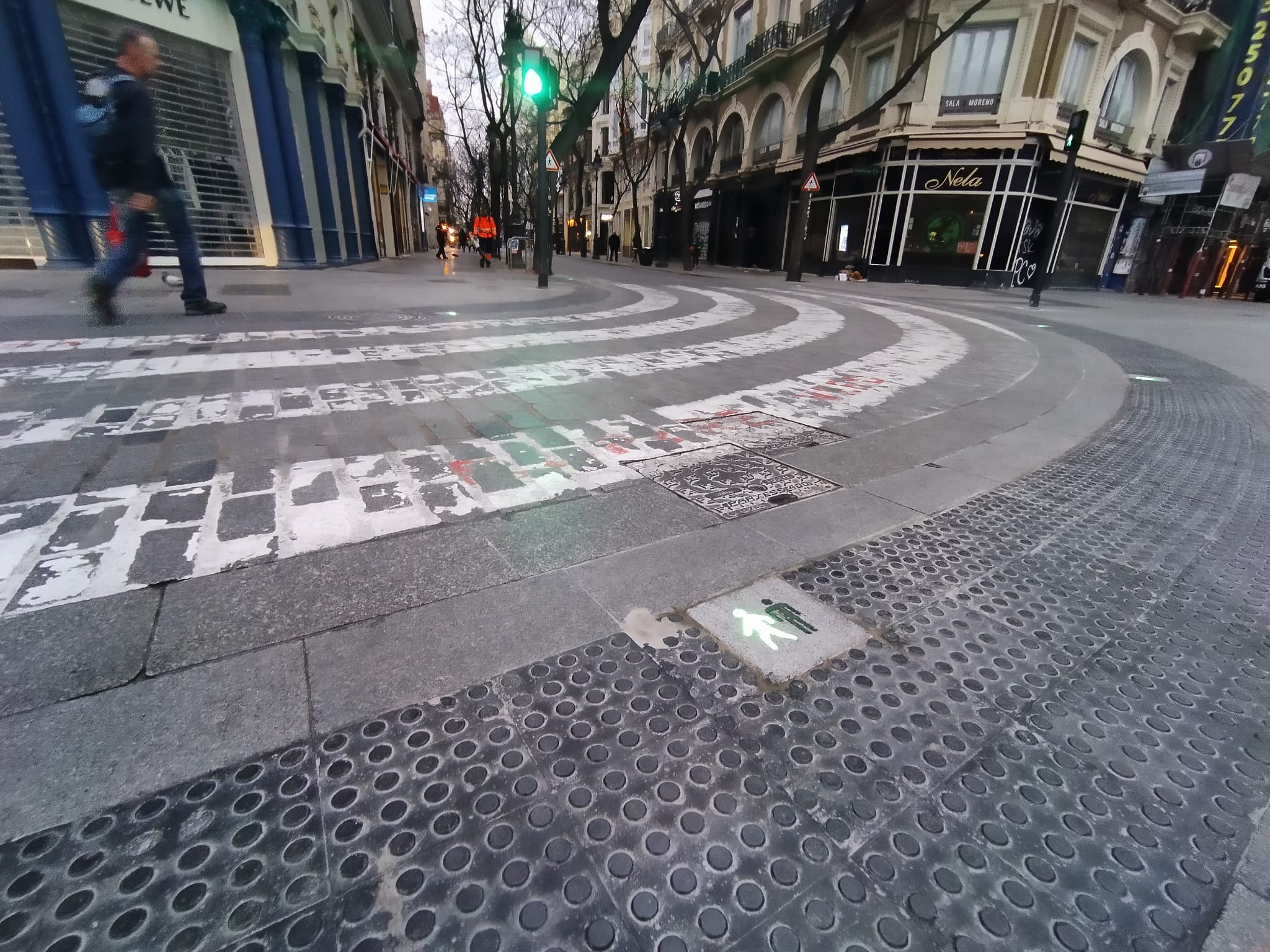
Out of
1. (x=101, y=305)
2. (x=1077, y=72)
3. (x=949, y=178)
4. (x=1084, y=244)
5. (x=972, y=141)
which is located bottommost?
(x=101, y=305)

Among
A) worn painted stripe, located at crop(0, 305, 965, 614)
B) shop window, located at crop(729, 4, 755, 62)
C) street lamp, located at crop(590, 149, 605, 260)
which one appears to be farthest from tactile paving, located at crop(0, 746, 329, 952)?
street lamp, located at crop(590, 149, 605, 260)

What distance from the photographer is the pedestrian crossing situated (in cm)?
262

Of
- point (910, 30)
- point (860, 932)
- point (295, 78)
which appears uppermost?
point (910, 30)

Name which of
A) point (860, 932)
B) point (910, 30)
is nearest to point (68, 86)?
point (860, 932)

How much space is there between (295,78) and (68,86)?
6.02m

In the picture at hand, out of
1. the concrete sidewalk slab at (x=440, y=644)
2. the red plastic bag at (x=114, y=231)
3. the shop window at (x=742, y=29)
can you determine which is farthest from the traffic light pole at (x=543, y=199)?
the shop window at (x=742, y=29)

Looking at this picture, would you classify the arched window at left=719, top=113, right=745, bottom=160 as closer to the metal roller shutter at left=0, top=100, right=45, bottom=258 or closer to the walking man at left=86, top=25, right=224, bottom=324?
the metal roller shutter at left=0, top=100, right=45, bottom=258

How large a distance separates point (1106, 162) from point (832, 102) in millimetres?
11132

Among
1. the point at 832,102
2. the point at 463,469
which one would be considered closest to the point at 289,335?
the point at 463,469

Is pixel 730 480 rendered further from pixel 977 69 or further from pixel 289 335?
pixel 977 69

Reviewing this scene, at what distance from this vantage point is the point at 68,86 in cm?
1073

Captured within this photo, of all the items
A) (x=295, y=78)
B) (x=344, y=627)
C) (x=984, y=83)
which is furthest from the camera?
(x=984, y=83)

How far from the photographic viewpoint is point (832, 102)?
26344 mm

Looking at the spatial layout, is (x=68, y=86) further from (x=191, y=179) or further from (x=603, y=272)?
(x=603, y=272)
